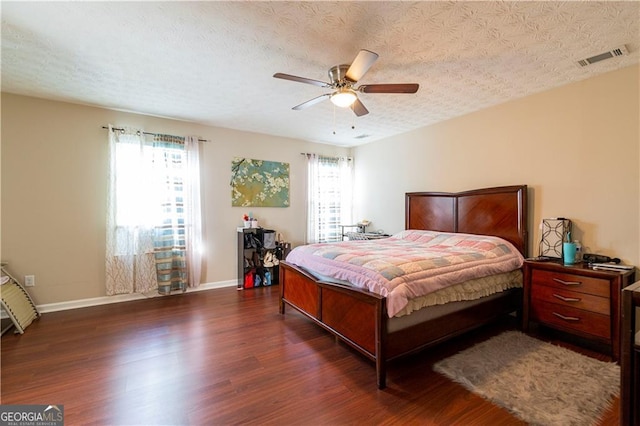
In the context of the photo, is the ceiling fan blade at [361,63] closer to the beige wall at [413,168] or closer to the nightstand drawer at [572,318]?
the beige wall at [413,168]

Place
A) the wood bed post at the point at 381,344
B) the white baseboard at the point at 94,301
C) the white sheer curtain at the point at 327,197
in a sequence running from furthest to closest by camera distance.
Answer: the white sheer curtain at the point at 327,197, the white baseboard at the point at 94,301, the wood bed post at the point at 381,344

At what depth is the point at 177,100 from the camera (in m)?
3.48

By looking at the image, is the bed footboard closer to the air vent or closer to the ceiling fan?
the ceiling fan

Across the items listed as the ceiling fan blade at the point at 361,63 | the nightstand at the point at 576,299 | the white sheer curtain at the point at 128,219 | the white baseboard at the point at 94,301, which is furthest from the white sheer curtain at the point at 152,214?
the nightstand at the point at 576,299

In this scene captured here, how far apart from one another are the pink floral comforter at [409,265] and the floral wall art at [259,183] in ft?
6.18

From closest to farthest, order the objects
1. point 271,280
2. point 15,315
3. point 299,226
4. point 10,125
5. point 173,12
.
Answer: point 173,12 → point 15,315 → point 10,125 → point 271,280 → point 299,226

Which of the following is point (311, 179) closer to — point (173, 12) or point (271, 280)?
point (271, 280)

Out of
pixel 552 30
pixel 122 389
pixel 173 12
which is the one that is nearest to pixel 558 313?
pixel 552 30

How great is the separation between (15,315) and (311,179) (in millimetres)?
4300

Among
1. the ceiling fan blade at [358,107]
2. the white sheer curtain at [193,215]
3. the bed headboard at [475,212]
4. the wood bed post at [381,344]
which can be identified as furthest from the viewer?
the white sheer curtain at [193,215]

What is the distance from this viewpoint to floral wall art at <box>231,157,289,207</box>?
478 centimetres

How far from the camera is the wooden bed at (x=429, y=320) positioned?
212 cm

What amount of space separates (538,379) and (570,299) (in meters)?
0.98

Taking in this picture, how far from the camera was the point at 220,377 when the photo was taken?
2150 millimetres
